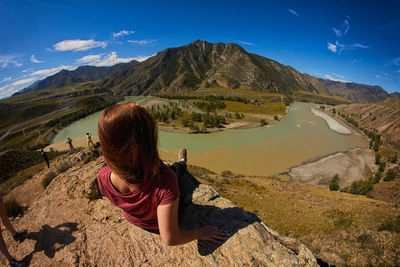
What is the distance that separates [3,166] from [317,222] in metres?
25.6

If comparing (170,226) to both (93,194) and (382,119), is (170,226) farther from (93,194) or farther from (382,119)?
(382,119)

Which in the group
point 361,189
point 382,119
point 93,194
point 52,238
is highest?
point 93,194

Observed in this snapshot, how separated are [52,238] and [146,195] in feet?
10.4

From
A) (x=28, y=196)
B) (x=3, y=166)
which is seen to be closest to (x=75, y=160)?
(x=28, y=196)

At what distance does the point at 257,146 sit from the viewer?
1639 inches

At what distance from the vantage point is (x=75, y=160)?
776 cm

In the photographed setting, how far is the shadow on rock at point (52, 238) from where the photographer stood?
316 cm

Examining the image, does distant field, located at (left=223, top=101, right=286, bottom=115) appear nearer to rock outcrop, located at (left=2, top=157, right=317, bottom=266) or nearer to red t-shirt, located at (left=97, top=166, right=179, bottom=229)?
rock outcrop, located at (left=2, top=157, right=317, bottom=266)

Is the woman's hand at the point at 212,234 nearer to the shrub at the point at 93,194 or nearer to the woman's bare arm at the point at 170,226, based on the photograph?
the woman's bare arm at the point at 170,226

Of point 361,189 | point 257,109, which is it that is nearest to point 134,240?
point 361,189

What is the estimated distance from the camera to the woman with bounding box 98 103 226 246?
1285mm

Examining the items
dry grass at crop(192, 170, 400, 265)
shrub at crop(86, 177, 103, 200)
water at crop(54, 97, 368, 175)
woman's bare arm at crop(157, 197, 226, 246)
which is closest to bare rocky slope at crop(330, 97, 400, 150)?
water at crop(54, 97, 368, 175)

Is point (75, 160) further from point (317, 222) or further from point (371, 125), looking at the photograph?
point (371, 125)

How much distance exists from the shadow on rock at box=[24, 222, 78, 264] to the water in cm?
2777
